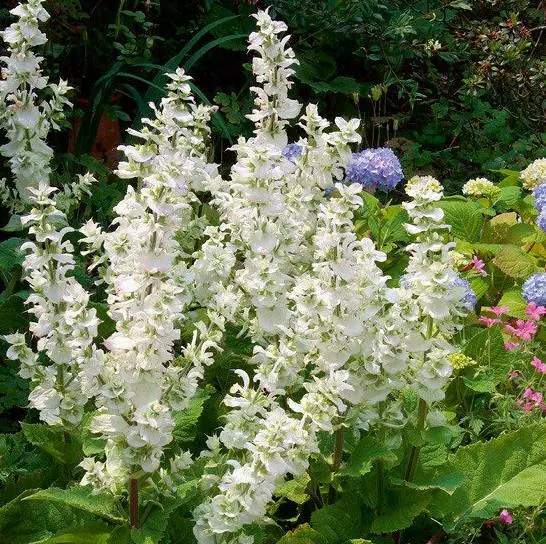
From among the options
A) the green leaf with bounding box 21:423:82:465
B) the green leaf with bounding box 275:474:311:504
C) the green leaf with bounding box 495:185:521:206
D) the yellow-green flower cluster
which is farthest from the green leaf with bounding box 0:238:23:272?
the green leaf with bounding box 495:185:521:206

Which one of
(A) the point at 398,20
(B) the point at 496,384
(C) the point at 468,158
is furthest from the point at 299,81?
(B) the point at 496,384

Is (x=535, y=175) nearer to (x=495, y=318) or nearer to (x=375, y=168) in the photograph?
(x=375, y=168)

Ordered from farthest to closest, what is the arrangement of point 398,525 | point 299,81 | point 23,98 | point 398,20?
1. point 299,81
2. point 398,20
3. point 23,98
4. point 398,525

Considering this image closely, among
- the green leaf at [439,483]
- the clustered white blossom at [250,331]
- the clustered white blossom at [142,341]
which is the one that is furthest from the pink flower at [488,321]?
the clustered white blossom at [142,341]

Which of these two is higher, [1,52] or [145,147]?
[1,52]

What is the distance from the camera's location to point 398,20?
14.3ft

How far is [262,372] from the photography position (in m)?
1.92

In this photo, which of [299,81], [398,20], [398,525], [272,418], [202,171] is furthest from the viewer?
[299,81]

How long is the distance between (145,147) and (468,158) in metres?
2.94

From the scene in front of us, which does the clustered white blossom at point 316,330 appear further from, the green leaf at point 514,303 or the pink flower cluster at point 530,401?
the green leaf at point 514,303

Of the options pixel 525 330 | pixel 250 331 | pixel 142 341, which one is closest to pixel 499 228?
pixel 525 330

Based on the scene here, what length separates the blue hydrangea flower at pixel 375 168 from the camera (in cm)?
357

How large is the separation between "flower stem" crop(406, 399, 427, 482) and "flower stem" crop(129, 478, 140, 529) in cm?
60

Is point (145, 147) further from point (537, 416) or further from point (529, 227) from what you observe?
point (529, 227)
